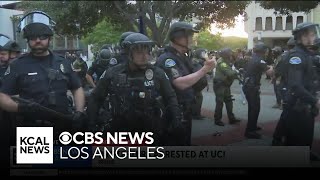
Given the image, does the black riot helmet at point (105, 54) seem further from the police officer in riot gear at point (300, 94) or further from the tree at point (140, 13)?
the police officer in riot gear at point (300, 94)

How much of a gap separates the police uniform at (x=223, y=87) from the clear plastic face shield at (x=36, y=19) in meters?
0.90

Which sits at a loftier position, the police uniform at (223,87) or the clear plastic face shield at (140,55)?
the clear plastic face shield at (140,55)

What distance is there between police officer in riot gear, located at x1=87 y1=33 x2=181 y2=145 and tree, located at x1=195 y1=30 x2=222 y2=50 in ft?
0.91

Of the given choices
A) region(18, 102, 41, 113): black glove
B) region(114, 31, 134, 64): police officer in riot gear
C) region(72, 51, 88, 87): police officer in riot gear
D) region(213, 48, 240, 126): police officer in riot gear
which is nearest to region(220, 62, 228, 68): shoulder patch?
region(213, 48, 240, 126): police officer in riot gear

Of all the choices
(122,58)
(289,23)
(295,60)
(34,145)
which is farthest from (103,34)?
(295,60)

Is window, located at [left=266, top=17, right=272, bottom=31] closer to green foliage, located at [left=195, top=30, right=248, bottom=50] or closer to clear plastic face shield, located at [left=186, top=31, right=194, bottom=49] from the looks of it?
green foliage, located at [left=195, top=30, right=248, bottom=50]

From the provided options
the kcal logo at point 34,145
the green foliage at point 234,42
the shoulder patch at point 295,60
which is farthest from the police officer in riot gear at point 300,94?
the kcal logo at point 34,145

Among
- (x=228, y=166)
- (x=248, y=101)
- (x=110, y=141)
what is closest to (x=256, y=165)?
(x=228, y=166)

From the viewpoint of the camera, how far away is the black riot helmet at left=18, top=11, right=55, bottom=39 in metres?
1.77

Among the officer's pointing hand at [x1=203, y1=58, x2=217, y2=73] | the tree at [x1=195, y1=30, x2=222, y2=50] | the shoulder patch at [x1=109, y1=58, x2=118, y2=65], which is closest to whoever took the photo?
the tree at [x1=195, y1=30, x2=222, y2=50]

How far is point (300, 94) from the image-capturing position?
1.89 meters

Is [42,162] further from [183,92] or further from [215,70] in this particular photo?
[215,70]

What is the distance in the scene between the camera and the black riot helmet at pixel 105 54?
1.87 metres

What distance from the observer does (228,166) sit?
6.47ft
